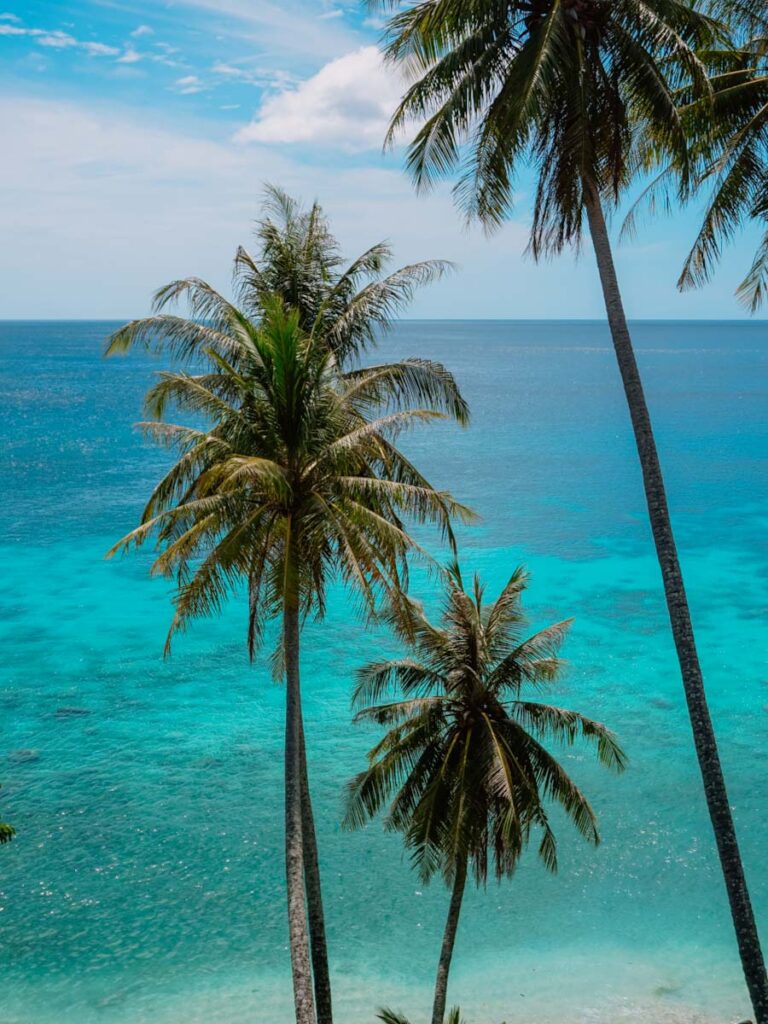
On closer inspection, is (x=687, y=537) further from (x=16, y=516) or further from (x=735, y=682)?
(x=16, y=516)

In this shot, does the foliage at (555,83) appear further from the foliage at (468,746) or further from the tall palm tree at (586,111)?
the foliage at (468,746)

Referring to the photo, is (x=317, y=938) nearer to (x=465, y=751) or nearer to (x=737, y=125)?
(x=465, y=751)

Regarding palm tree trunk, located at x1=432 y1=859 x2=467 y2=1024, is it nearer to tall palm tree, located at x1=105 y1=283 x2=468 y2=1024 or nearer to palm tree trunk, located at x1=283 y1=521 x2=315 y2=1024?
tall palm tree, located at x1=105 y1=283 x2=468 y2=1024

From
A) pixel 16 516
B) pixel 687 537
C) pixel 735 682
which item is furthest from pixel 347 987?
pixel 16 516

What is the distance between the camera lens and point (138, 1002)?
1994cm

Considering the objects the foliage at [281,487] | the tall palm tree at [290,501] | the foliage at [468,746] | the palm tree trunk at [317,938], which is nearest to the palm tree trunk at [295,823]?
the tall palm tree at [290,501]

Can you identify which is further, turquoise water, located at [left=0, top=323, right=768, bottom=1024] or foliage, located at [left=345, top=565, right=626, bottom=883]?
turquoise water, located at [left=0, top=323, right=768, bottom=1024]

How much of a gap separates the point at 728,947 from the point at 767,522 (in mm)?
39895

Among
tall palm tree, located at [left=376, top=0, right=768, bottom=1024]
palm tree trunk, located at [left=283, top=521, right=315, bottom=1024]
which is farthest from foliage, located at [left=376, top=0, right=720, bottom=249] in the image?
palm tree trunk, located at [left=283, top=521, right=315, bottom=1024]

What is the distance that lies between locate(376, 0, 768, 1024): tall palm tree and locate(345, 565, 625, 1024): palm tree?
3.35 metres

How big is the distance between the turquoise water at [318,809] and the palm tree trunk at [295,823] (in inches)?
272

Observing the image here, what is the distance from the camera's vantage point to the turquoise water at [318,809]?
20656 millimetres

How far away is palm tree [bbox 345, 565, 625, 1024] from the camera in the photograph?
1556 cm

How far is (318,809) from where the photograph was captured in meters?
27.3
